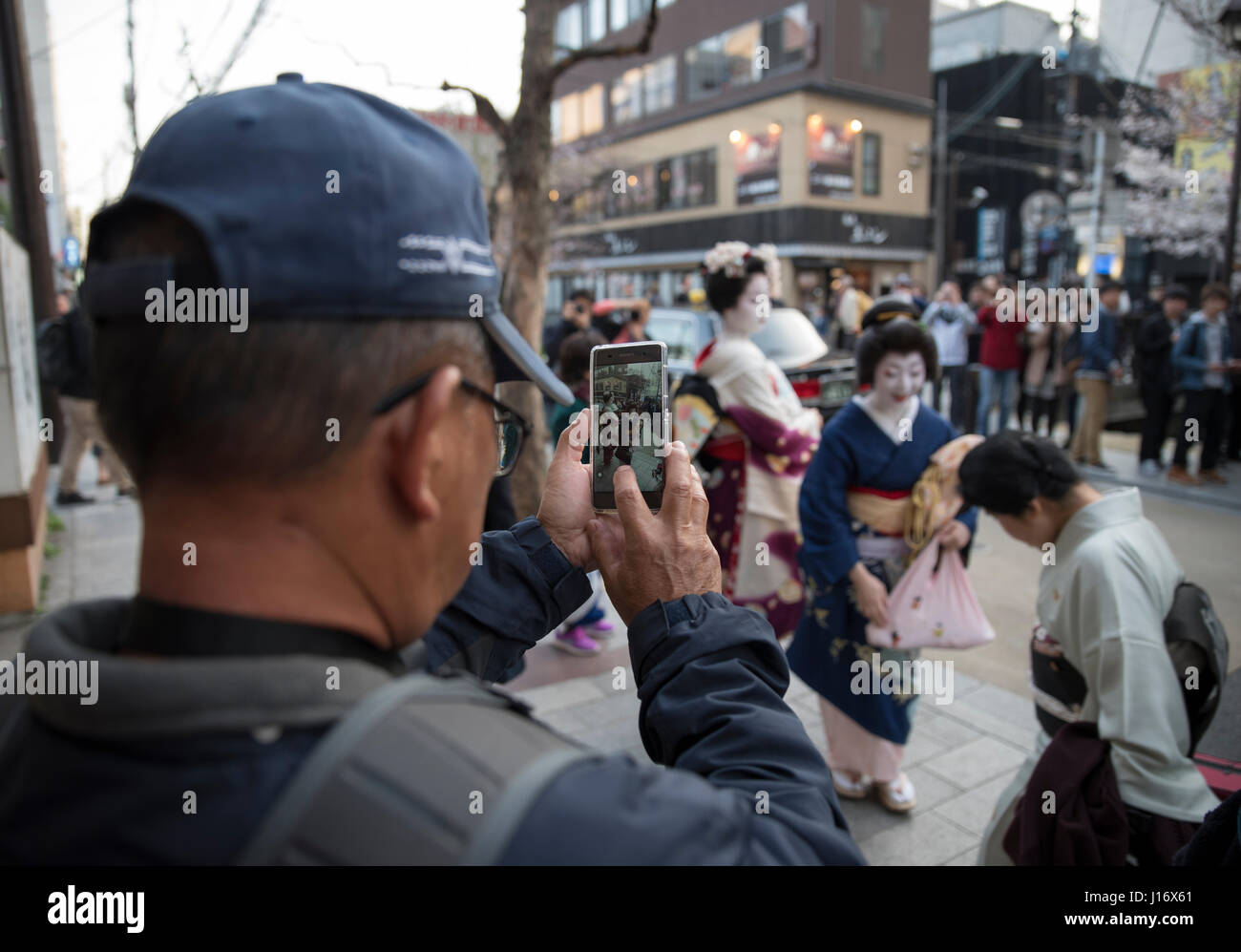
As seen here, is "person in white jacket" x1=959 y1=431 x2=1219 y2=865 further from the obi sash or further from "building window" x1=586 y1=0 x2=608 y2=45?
"building window" x1=586 y1=0 x2=608 y2=45

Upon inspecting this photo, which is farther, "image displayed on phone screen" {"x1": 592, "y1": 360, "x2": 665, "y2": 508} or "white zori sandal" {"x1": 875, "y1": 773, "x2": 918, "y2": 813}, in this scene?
"white zori sandal" {"x1": 875, "y1": 773, "x2": 918, "y2": 813}

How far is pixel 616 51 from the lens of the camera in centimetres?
480

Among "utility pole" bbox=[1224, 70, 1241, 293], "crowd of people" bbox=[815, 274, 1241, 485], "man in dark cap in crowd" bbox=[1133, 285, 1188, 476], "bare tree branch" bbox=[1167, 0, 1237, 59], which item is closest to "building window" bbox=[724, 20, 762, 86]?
"bare tree branch" bbox=[1167, 0, 1237, 59]

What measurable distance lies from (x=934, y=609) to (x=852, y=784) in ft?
2.83

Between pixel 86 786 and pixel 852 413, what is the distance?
10.4ft

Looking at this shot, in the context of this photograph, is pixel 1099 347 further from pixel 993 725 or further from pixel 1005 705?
pixel 993 725

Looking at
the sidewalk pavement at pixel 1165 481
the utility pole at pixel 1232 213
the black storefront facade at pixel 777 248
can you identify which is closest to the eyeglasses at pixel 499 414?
the sidewalk pavement at pixel 1165 481

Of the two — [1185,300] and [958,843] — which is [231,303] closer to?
[958,843]

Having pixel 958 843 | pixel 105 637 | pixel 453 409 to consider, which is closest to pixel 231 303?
pixel 453 409

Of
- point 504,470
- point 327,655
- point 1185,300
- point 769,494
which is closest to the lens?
point 327,655

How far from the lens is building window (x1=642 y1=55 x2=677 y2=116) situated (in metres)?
31.3

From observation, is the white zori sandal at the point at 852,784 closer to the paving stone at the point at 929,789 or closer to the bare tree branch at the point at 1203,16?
the paving stone at the point at 929,789

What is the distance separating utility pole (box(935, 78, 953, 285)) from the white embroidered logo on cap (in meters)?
29.7
